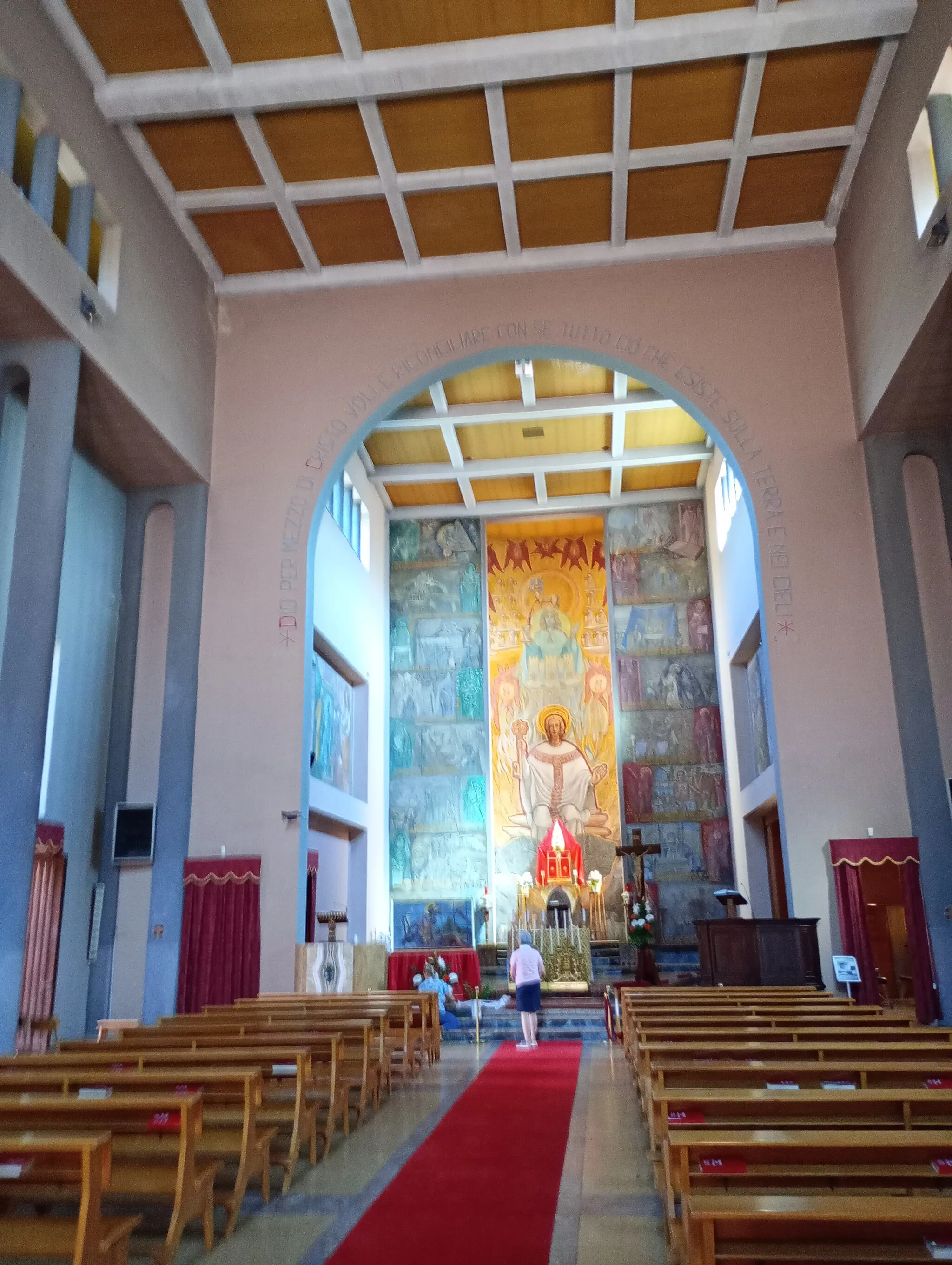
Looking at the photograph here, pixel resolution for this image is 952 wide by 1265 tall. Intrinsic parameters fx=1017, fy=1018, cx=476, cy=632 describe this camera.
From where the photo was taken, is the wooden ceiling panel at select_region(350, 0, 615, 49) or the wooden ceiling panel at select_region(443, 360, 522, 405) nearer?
the wooden ceiling panel at select_region(350, 0, 615, 49)

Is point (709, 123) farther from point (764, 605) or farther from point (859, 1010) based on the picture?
point (859, 1010)

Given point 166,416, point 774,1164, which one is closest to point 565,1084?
point 774,1164

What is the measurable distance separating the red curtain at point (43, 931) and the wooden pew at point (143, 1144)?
7.12 m

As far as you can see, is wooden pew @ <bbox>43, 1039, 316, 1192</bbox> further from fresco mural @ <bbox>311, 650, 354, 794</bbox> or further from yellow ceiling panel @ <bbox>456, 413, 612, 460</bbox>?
yellow ceiling panel @ <bbox>456, 413, 612, 460</bbox>

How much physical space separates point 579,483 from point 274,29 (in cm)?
1214

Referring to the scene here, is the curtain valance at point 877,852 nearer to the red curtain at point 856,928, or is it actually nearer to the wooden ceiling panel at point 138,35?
the red curtain at point 856,928

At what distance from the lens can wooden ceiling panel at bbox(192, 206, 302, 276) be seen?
13.3m

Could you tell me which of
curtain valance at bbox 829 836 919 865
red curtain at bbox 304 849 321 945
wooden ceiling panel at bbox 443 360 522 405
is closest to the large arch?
curtain valance at bbox 829 836 919 865

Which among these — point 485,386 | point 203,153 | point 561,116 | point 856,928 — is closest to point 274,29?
point 203,153

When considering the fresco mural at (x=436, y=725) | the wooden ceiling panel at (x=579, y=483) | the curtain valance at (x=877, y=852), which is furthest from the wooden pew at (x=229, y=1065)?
the wooden ceiling panel at (x=579, y=483)

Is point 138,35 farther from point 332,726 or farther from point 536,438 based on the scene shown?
point 332,726

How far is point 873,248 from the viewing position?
12.0 m

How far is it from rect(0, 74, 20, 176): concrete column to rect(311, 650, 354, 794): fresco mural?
30.1 feet

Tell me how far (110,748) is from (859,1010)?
369 inches
